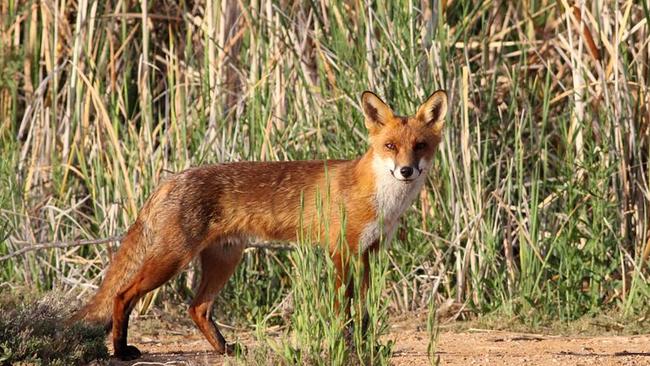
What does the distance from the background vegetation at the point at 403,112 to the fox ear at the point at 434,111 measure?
67cm

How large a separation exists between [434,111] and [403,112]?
0.82 m

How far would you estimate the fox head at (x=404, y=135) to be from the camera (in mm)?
5363

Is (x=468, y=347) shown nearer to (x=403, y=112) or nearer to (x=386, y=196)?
(x=386, y=196)

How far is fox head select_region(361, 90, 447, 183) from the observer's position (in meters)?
5.36

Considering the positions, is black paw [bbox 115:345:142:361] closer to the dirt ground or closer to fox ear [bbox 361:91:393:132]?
the dirt ground

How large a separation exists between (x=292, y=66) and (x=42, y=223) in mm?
2042

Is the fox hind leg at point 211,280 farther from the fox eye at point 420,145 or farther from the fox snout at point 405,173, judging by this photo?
the fox eye at point 420,145

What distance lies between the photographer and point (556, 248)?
6.41 meters

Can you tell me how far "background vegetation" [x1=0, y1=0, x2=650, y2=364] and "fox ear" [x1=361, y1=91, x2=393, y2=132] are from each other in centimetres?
85

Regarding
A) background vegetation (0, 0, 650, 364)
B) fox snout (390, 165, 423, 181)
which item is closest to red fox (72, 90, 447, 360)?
fox snout (390, 165, 423, 181)

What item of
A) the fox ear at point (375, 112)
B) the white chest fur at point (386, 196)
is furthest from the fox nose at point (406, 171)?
the fox ear at point (375, 112)

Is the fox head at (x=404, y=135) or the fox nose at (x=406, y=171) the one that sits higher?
the fox head at (x=404, y=135)

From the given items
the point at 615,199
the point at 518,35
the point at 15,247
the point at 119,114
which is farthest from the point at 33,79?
the point at 615,199

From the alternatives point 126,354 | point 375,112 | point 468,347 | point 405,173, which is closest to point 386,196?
point 405,173
